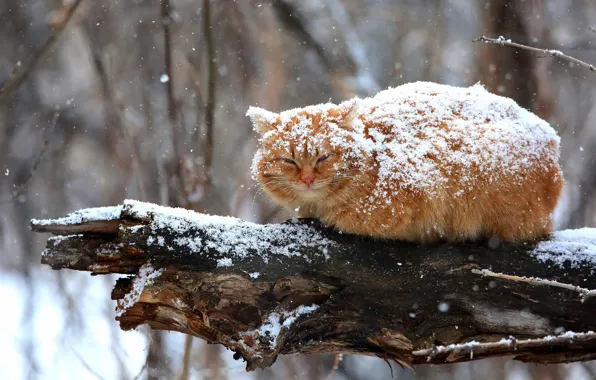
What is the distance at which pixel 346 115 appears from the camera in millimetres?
3650

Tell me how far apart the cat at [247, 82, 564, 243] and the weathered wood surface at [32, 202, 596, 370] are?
345 mm

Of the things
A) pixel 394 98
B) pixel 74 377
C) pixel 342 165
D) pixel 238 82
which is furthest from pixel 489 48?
pixel 74 377

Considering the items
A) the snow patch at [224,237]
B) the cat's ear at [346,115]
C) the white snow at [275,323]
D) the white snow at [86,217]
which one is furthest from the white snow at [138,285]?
the cat's ear at [346,115]

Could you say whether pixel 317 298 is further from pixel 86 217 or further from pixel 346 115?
pixel 86 217

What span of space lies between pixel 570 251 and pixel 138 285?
2218 millimetres

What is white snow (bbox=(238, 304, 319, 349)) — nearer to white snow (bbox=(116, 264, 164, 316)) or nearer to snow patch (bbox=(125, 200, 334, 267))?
snow patch (bbox=(125, 200, 334, 267))

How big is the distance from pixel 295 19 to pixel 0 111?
5.18 meters

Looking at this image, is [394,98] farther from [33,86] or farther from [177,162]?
[33,86]

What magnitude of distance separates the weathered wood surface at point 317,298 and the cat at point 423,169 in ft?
1.13

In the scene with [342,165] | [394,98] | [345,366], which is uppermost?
[394,98]

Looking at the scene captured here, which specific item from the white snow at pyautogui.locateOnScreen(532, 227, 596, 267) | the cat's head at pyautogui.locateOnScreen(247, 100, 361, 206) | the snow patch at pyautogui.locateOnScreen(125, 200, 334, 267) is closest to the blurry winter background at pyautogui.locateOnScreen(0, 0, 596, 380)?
the cat's head at pyautogui.locateOnScreen(247, 100, 361, 206)

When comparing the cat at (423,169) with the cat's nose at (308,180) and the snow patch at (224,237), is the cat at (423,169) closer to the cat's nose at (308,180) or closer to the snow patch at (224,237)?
the cat's nose at (308,180)

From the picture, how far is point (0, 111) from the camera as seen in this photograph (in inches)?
407

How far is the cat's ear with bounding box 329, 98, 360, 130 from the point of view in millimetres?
3629
